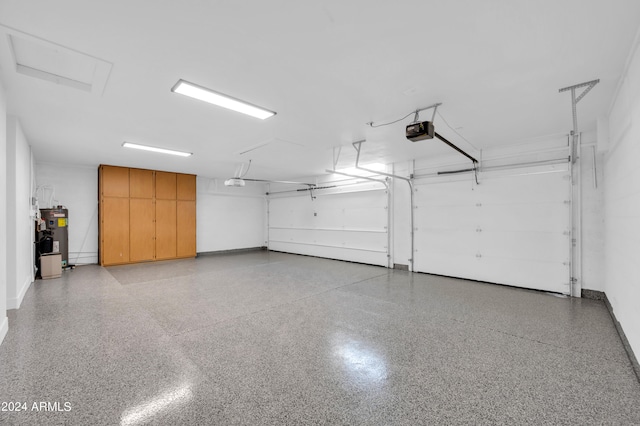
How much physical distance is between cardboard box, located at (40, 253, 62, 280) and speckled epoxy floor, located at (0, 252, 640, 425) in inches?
55.8

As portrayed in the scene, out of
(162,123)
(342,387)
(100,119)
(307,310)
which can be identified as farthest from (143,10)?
(307,310)

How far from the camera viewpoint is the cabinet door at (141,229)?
7582 millimetres

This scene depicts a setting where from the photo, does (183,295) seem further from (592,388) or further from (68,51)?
(592,388)

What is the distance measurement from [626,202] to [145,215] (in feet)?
31.0

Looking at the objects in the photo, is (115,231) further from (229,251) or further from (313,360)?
(313,360)

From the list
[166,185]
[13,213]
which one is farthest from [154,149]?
[166,185]

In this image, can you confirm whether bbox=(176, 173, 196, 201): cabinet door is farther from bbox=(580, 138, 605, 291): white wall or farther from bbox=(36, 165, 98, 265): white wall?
bbox=(580, 138, 605, 291): white wall

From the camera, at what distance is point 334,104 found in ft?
10.8

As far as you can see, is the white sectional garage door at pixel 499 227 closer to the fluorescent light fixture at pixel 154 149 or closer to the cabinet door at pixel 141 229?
the fluorescent light fixture at pixel 154 149

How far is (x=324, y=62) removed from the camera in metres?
2.40

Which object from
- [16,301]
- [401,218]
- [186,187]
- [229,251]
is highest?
[186,187]

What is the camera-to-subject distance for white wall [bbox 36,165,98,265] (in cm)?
671

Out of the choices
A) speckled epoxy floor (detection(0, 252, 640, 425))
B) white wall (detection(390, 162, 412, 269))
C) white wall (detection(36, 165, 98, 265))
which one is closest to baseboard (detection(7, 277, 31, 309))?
speckled epoxy floor (detection(0, 252, 640, 425))

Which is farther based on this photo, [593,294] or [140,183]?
[140,183]
